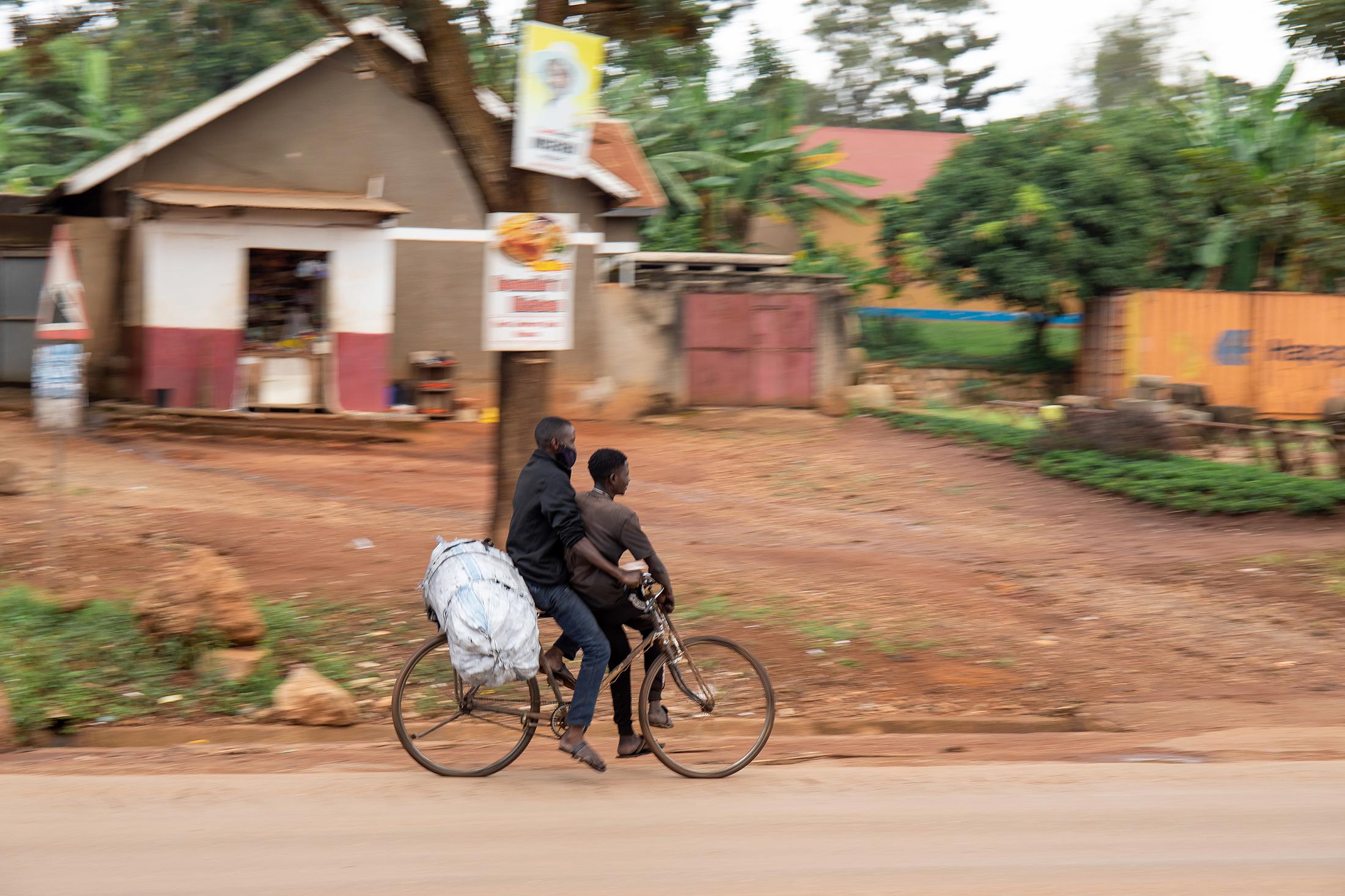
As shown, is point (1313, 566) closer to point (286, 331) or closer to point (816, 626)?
point (816, 626)

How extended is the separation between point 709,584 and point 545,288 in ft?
9.33

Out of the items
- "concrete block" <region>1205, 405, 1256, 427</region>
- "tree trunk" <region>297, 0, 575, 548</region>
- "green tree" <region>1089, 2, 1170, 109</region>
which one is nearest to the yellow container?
"concrete block" <region>1205, 405, 1256, 427</region>

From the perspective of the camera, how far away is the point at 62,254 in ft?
27.4

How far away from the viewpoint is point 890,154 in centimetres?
3462

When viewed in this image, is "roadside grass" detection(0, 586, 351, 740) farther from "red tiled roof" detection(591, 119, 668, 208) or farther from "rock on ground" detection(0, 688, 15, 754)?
"red tiled roof" detection(591, 119, 668, 208)

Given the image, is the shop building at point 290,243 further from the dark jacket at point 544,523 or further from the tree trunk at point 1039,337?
the dark jacket at point 544,523

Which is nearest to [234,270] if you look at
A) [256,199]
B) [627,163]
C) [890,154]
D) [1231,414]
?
[256,199]

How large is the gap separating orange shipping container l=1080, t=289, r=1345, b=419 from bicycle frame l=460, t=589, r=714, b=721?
1779 cm

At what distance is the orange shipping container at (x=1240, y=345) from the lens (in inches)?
847

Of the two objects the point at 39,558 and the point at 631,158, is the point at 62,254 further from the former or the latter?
the point at 631,158

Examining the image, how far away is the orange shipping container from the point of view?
2152 cm

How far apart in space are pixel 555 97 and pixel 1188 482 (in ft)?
29.1

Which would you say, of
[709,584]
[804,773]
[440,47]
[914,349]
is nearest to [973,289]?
[914,349]

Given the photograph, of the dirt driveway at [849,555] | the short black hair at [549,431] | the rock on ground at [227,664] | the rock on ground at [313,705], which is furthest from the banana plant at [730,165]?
the short black hair at [549,431]
